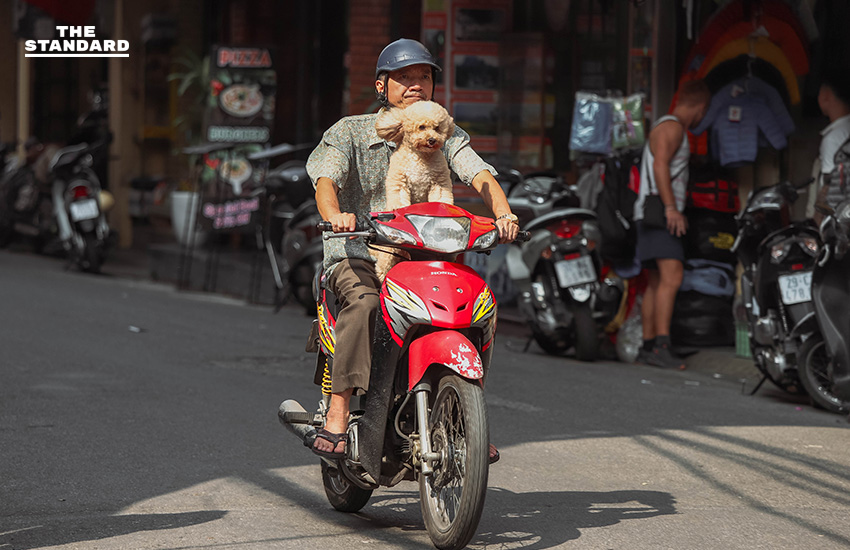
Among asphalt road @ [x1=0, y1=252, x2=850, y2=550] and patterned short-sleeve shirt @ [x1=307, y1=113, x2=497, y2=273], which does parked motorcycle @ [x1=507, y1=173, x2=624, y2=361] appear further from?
patterned short-sleeve shirt @ [x1=307, y1=113, x2=497, y2=273]

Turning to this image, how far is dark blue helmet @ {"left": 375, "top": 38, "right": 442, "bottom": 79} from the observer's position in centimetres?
507

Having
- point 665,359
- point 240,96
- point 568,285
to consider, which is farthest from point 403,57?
point 240,96

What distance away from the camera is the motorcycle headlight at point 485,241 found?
15.3 feet

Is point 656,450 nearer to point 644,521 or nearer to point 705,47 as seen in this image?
point 644,521

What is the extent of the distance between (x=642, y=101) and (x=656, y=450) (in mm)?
5058

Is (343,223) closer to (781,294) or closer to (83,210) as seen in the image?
(781,294)

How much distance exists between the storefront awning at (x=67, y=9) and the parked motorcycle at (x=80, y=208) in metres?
6.65

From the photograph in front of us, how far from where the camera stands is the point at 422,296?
4594 mm

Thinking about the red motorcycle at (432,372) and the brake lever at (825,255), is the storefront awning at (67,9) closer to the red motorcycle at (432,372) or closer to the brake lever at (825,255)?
the brake lever at (825,255)

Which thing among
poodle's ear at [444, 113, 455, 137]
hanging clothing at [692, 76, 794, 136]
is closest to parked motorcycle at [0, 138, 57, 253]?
hanging clothing at [692, 76, 794, 136]

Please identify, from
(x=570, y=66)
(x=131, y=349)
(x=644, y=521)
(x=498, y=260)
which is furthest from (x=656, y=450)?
(x=570, y=66)

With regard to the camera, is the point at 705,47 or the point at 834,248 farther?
the point at 705,47

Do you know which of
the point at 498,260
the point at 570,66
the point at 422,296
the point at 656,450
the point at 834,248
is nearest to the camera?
the point at 422,296

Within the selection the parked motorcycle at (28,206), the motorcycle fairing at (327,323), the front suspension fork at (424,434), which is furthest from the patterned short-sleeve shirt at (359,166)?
the parked motorcycle at (28,206)
